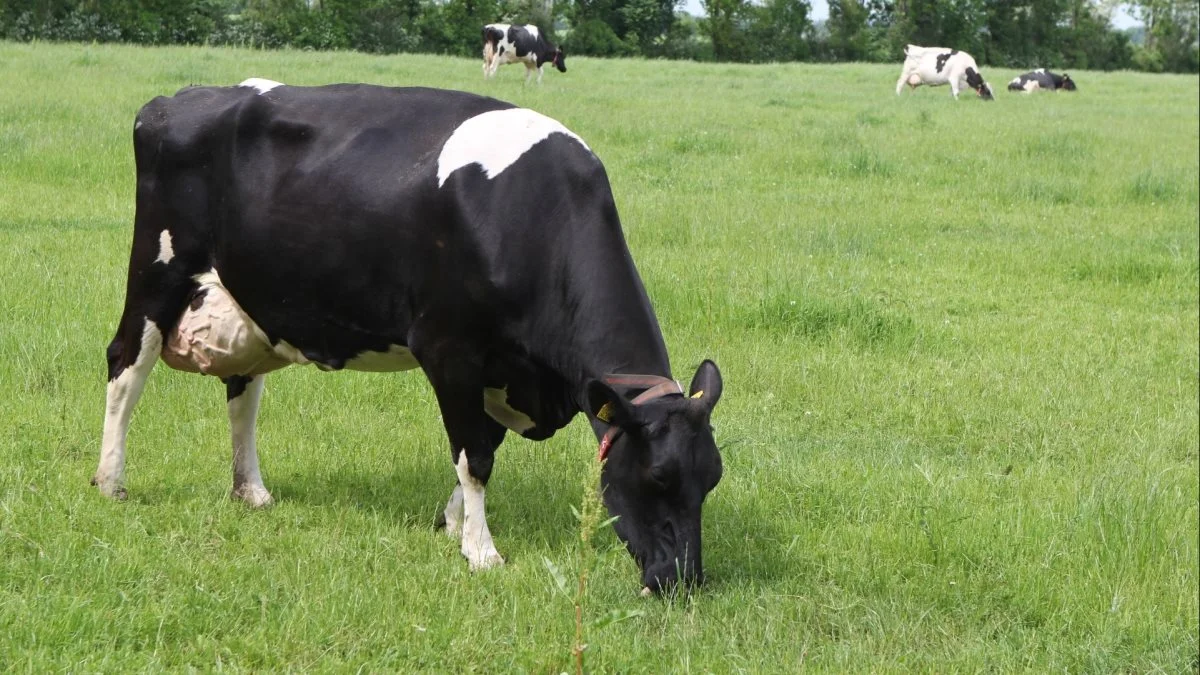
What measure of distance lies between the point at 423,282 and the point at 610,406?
100cm

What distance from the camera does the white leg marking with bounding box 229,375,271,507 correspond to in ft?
19.4

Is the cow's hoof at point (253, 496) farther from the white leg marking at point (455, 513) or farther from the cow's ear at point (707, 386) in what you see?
the cow's ear at point (707, 386)

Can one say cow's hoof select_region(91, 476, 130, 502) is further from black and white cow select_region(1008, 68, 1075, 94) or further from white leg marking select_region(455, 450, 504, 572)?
black and white cow select_region(1008, 68, 1075, 94)

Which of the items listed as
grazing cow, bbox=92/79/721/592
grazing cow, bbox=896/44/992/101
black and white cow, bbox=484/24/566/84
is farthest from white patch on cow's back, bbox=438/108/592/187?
grazing cow, bbox=896/44/992/101

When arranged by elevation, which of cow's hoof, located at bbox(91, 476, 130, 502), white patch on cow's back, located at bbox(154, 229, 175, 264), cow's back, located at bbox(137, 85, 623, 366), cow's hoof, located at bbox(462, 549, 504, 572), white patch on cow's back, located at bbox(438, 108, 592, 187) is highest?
white patch on cow's back, located at bbox(438, 108, 592, 187)

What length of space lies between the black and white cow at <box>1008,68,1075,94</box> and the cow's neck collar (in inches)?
1436

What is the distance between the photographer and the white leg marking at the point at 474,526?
533 cm

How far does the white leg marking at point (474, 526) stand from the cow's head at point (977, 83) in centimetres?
2811

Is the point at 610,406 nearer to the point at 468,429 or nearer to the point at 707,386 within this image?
the point at 707,386

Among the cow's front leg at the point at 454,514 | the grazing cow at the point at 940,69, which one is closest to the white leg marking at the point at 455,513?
the cow's front leg at the point at 454,514

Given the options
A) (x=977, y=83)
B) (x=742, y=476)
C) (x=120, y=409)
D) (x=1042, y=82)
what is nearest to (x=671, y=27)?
(x=1042, y=82)

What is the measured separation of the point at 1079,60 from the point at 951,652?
67.5m

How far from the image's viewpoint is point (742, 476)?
20.6 ft

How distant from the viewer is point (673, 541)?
4.83m
